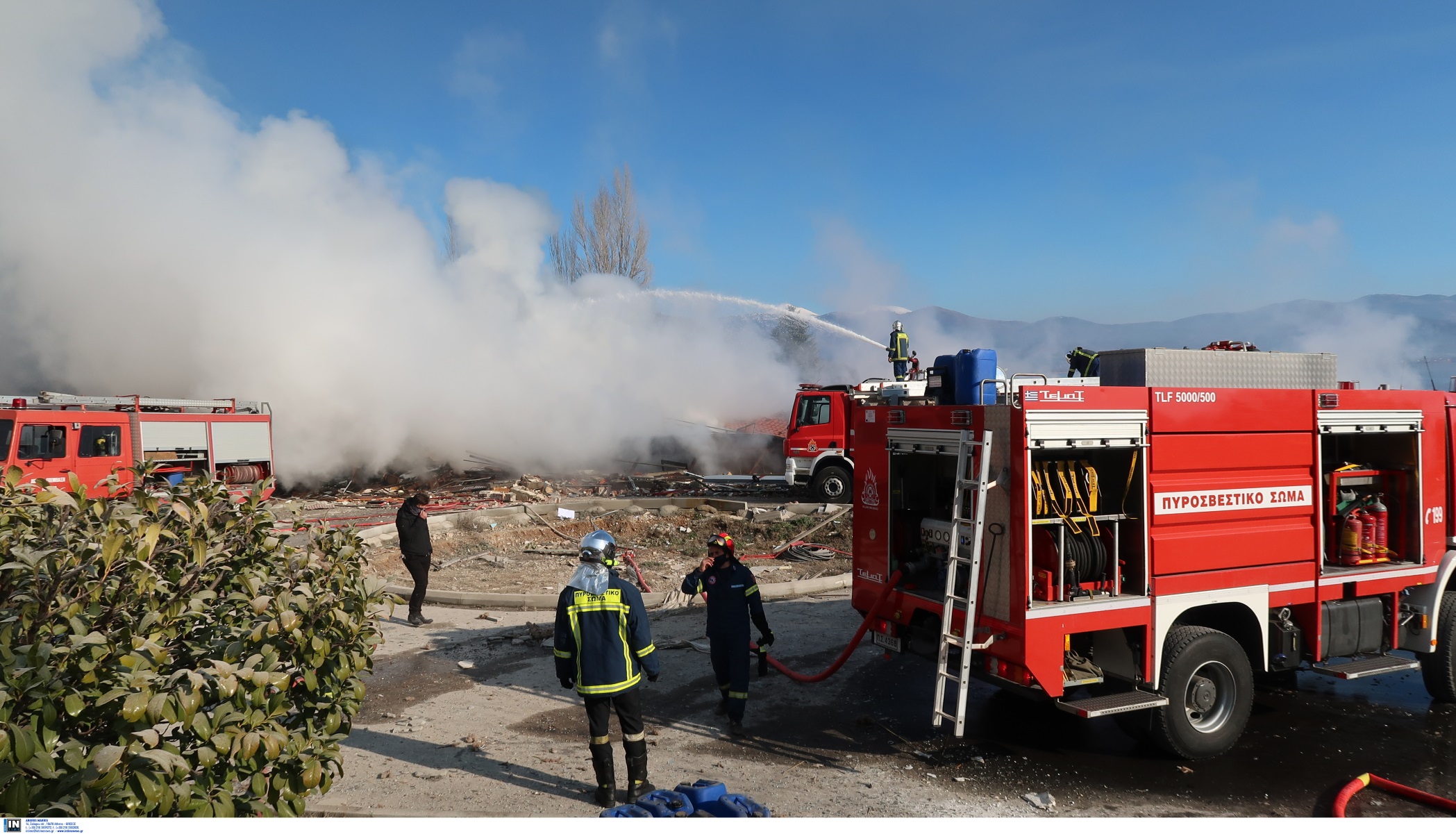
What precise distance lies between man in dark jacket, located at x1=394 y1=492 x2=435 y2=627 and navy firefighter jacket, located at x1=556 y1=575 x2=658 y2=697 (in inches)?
184

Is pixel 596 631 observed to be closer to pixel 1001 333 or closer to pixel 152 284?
pixel 152 284

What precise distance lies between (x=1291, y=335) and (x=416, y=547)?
3476 cm

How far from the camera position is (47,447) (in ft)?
46.2

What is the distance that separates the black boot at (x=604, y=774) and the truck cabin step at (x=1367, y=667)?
5.38 m

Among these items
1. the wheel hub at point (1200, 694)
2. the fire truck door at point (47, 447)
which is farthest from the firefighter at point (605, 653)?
the fire truck door at point (47, 447)

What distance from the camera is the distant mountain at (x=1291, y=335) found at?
84.9 feet

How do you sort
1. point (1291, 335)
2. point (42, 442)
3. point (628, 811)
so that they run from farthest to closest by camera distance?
point (1291, 335) < point (42, 442) < point (628, 811)

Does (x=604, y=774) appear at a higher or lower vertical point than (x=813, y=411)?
lower

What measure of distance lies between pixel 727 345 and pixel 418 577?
809 inches

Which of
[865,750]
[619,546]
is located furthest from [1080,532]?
[619,546]

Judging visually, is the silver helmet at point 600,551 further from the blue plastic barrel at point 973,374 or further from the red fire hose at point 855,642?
the blue plastic barrel at point 973,374

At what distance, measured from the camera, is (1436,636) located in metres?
6.87

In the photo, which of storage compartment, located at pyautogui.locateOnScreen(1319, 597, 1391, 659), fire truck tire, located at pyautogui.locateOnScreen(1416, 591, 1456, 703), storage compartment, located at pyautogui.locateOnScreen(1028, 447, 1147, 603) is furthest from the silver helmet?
fire truck tire, located at pyautogui.locateOnScreen(1416, 591, 1456, 703)

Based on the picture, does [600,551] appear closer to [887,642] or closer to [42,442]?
[887,642]
